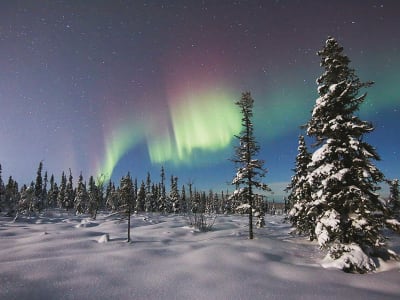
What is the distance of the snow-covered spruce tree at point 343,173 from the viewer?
41.9 ft

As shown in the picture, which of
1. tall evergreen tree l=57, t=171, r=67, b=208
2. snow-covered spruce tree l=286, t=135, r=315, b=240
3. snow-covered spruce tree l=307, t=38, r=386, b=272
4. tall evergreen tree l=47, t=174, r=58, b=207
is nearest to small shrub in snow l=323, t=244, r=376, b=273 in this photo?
snow-covered spruce tree l=307, t=38, r=386, b=272

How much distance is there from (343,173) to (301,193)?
13890mm

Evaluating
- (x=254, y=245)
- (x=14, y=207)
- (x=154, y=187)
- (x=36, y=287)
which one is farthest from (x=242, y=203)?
(x=154, y=187)

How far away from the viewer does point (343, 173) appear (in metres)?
13.4

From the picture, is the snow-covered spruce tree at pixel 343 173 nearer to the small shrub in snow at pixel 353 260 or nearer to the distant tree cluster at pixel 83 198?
the small shrub in snow at pixel 353 260

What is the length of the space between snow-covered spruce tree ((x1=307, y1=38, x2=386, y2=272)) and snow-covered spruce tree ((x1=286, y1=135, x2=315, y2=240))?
9968 millimetres

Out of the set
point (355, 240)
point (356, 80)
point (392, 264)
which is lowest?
point (392, 264)

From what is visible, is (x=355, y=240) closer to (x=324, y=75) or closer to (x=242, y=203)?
(x=324, y=75)

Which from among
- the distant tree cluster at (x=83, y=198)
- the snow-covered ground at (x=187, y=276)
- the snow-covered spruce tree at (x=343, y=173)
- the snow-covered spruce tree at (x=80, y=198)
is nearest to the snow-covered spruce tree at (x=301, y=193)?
the snow-covered ground at (x=187, y=276)

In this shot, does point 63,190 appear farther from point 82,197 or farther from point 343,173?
point 343,173

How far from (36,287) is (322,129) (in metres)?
16.6

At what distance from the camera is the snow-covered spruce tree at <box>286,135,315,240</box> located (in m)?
24.7

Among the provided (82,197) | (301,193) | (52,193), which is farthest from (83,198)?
(301,193)

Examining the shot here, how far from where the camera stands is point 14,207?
5722 centimetres
